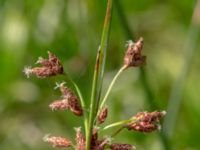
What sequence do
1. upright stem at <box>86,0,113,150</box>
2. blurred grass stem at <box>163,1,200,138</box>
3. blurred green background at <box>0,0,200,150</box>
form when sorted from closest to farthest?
upright stem at <box>86,0,113,150</box>, blurred grass stem at <box>163,1,200,138</box>, blurred green background at <box>0,0,200,150</box>

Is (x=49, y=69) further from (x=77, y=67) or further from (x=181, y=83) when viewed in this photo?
(x=77, y=67)

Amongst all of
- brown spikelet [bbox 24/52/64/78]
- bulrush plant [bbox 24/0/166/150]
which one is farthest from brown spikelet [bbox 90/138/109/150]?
brown spikelet [bbox 24/52/64/78]

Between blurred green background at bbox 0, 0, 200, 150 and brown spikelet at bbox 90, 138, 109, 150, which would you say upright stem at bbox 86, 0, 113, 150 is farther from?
blurred green background at bbox 0, 0, 200, 150

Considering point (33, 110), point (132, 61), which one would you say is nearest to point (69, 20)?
point (33, 110)

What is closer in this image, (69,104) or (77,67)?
(69,104)

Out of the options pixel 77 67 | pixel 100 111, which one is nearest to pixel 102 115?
pixel 100 111
